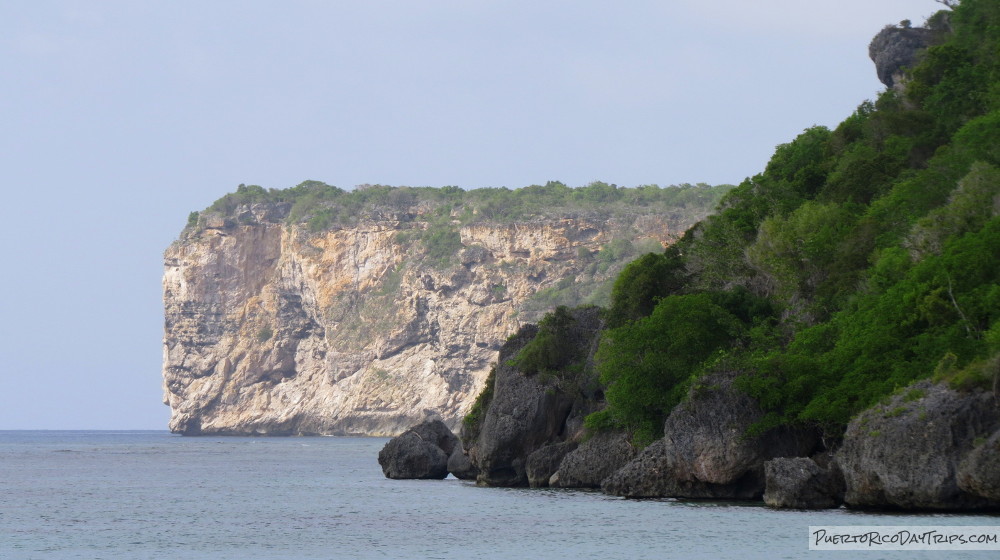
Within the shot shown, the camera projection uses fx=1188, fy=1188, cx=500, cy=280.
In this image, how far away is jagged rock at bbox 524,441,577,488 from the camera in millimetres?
49987

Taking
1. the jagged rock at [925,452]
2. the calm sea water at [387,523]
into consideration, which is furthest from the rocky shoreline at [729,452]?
the calm sea water at [387,523]

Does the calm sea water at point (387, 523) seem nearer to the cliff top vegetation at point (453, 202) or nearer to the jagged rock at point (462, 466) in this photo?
the jagged rock at point (462, 466)

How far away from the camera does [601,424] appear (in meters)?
47.8

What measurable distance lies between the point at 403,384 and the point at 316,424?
14.6 meters

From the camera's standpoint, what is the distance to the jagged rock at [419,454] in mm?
60469

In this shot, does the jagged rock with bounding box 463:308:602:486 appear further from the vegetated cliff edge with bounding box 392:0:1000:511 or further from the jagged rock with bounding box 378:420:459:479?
the jagged rock with bounding box 378:420:459:479

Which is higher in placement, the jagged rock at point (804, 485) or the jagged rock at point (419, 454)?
the jagged rock at point (804, 485)

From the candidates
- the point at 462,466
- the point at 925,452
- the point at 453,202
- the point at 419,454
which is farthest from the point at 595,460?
the point at 453,202

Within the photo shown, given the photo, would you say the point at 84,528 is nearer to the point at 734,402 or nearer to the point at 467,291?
the point at 734,402

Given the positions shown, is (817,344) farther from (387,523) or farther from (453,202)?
(453,202)

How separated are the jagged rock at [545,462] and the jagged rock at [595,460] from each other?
160cm

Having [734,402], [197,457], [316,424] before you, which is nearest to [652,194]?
[316,424]

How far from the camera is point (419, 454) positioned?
198 feet

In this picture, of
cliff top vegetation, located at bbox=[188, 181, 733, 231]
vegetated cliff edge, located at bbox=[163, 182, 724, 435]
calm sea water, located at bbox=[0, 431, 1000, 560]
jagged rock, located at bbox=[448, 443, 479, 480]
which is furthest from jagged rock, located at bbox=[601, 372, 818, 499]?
cliff top vegetation, located at bbox=[188, 181, 733, 231]
